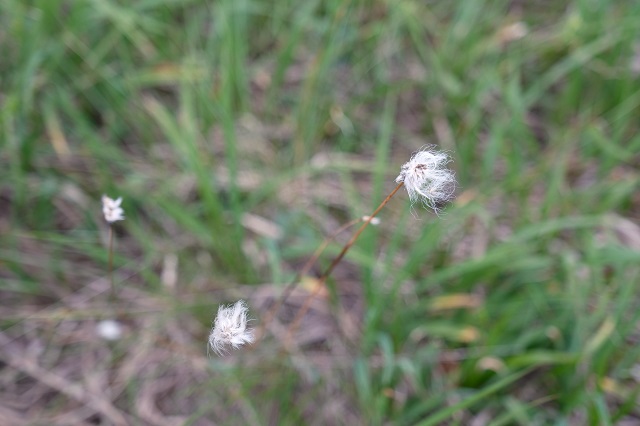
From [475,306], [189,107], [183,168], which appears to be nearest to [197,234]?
[183,168]

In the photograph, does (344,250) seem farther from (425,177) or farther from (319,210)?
(319,210)

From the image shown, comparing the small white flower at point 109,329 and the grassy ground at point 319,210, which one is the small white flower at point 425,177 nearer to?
the grassy ground at point 319,210

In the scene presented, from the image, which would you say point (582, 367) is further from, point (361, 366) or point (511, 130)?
point (511, 130)

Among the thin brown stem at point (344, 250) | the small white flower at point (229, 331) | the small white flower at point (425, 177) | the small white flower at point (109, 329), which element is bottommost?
the small white flower at point (229, 331)

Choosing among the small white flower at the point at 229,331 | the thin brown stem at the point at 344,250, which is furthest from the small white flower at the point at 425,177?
the small white flower at the point at 229,331

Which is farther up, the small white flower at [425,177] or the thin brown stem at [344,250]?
the thin brown stem at [344,250]

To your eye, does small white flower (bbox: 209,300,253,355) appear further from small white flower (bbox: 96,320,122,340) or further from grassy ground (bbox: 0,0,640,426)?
small white flower (bbox: 96,320,122,340)

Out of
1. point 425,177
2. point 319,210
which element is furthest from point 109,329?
point 425,177
